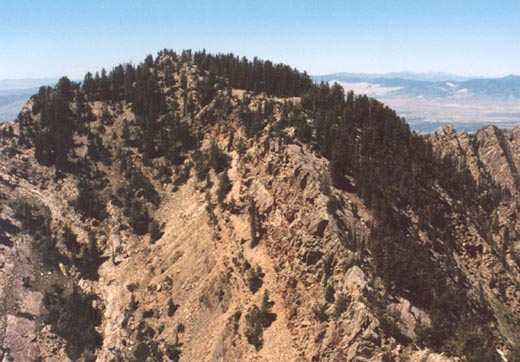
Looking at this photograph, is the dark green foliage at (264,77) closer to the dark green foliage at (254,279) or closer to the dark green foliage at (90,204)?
the dark green foliage at (90,204)

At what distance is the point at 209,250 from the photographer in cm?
5631

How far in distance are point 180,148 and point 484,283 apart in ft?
181

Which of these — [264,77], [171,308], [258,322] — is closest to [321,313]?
[258,322]

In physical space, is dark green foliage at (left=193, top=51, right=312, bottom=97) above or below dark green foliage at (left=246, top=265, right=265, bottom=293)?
above

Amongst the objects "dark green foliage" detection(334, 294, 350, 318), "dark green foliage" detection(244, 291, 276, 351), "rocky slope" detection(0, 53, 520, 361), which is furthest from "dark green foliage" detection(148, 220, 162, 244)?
"dark green foliage" detection(334, 294, 350, 318)

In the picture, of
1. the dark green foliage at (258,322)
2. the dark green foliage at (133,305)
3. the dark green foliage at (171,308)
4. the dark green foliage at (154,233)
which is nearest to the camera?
the dark green foliage at (258,322)

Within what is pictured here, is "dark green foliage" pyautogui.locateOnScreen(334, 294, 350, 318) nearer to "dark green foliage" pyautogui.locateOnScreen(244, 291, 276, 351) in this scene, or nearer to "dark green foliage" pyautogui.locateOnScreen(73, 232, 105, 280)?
"dark green foliage" pyautogui.locateOnScreen(244, 291, 276, 351)

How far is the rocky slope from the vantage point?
134 feet

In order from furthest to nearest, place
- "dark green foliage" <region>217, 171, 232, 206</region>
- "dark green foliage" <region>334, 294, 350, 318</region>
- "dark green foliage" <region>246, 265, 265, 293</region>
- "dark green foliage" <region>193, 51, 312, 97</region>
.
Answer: "dark green foliage" <region>193, 51, 312, 97</region> < "dark green foliage" <region>217, 171, 232, 206</region> < "dark green foliage" <region>246, 265, 265, 293</region> < "dark green foliage" <region>334, 294, 350, 318</region>

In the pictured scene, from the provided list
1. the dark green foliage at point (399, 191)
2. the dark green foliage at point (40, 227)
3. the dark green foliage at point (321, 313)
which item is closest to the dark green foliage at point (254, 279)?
the dark green foliage at point (321, 313)

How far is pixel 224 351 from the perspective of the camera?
44719mm

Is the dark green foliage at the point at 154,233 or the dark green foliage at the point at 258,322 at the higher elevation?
the dark green foliage at the point at 154,233

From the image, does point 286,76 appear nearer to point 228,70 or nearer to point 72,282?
point 228,70

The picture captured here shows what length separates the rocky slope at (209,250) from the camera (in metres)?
40.9
